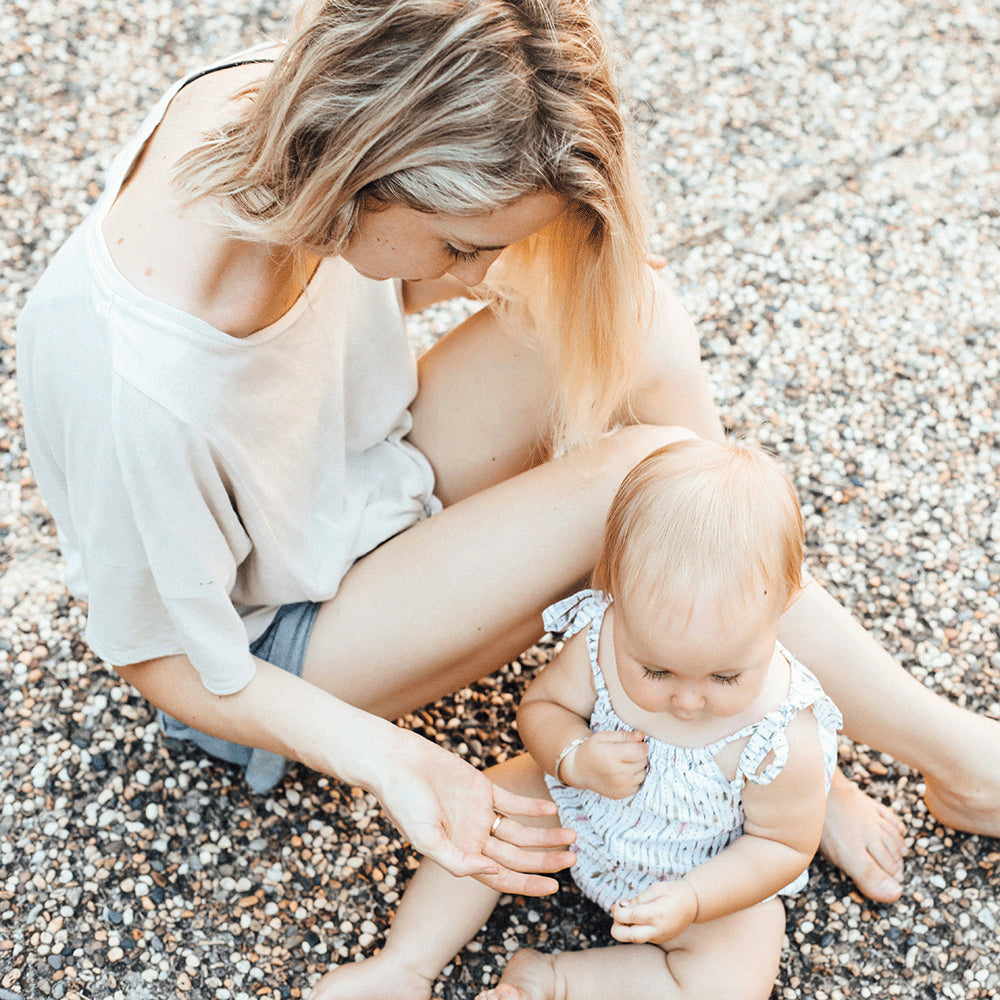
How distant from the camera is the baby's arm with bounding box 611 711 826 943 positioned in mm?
1763

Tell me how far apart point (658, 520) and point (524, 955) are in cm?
86

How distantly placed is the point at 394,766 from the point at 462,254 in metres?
0.80

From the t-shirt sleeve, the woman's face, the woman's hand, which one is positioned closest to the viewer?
the woman's face

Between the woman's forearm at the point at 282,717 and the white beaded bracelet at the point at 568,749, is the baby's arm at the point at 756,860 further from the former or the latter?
the woman's forearm at the point at 282,717

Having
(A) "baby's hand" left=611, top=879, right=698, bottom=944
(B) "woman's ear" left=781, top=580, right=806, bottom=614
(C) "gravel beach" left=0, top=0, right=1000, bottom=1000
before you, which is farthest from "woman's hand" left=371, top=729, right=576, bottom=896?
(B) "woman's ear" left=781, top=580, right=806, bottom=614

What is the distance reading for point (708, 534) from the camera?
1.63 metres

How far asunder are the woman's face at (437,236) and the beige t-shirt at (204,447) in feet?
0.72

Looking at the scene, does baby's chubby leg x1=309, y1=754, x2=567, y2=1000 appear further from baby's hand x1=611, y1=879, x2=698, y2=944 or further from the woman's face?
the woman's face

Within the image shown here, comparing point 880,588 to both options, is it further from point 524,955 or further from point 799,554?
point 524,955

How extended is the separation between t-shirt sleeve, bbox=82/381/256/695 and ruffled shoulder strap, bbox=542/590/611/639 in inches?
20.3

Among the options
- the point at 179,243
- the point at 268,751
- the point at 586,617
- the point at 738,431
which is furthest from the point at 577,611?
the point at 738,431

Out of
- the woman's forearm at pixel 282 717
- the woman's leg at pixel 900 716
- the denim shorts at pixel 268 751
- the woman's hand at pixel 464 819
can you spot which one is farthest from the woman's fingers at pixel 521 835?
the woman's leg at pixel 900 716

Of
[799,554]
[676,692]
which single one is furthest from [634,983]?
[799,554]

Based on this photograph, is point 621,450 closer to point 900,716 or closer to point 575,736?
point 575,736
